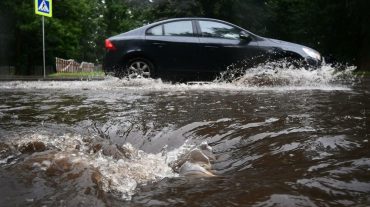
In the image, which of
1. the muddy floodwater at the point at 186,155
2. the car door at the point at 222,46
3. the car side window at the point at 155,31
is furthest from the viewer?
the car side window at the point at 155,31

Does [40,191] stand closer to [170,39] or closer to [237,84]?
[237,84]

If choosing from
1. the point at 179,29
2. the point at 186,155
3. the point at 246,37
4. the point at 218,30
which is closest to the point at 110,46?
the point at 179,29

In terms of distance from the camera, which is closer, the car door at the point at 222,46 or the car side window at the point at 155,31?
the car door at the point at 222,46

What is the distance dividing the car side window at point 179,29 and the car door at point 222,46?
0.21 m

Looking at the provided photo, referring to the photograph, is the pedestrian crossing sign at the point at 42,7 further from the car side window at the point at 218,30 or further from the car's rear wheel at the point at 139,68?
the car side window at the point at 218,30

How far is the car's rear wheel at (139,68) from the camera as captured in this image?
947 centimetres

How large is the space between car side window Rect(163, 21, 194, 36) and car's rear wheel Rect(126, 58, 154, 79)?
764mm

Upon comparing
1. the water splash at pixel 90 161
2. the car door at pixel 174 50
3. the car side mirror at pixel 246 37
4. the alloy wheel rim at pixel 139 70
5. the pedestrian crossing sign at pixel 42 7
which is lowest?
the water splash at pixel 90 161

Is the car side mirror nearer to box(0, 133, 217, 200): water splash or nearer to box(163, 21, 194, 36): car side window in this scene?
box(163, 21, 194, 36): car side window

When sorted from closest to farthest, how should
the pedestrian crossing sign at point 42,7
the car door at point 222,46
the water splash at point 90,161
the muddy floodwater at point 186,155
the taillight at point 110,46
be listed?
the muddy floodwater at point 186,155 < the water splash at point 90,161 < the car door at point 222,46 < the taillight at point 110,46 < the pedestrian crossing sign at point 42,7

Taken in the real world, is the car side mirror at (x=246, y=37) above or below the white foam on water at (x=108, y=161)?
above

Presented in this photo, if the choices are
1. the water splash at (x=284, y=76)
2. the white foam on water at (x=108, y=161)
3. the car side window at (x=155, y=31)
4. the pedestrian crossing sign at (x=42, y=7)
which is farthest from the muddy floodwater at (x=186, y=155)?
the pedestrian crossing sign at (x=42, y=7)

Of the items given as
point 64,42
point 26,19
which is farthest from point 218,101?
point 64,42

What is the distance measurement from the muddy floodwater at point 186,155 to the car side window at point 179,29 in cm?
463
